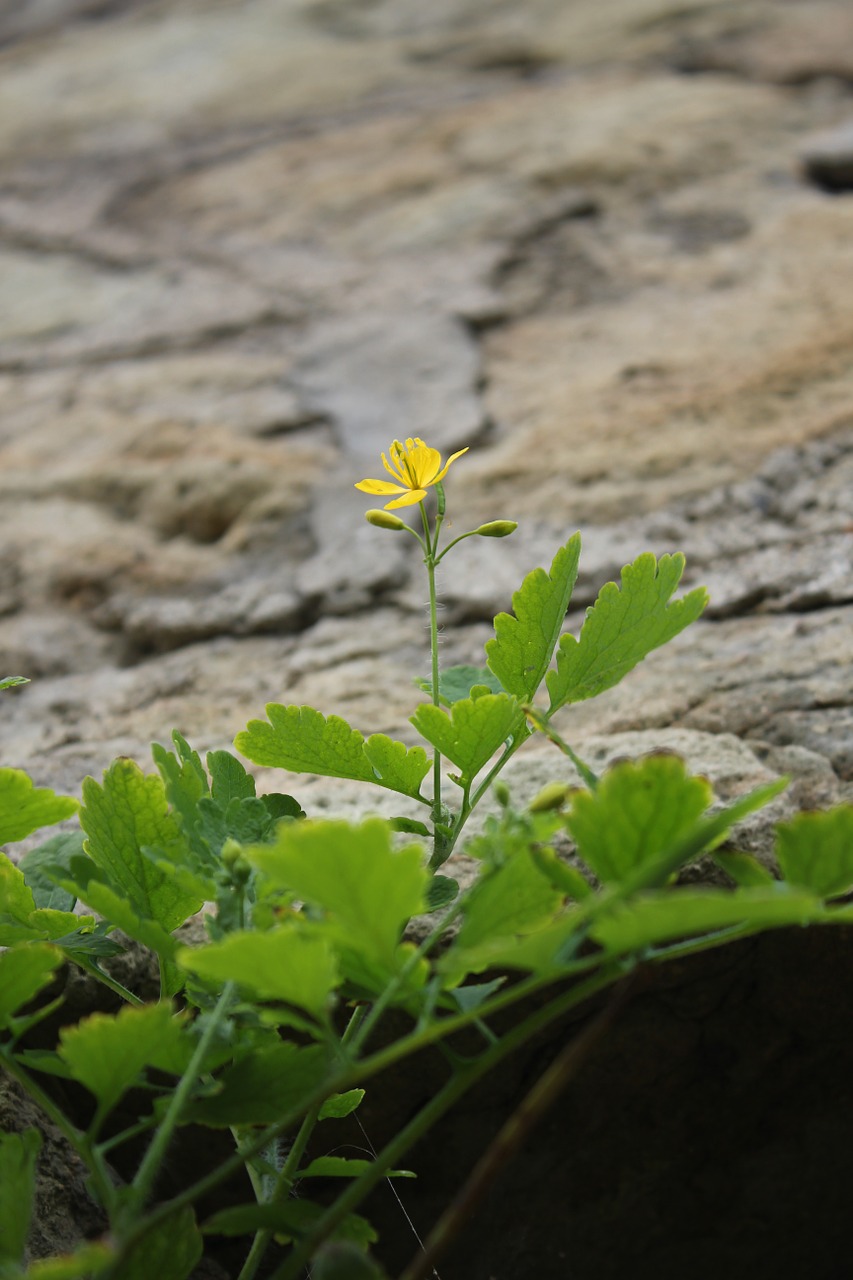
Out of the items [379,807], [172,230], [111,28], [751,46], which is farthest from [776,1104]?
[111,28]

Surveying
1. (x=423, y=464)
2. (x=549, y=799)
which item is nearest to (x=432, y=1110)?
(x=549, y=799)

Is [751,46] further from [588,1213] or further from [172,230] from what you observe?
[588,1213]

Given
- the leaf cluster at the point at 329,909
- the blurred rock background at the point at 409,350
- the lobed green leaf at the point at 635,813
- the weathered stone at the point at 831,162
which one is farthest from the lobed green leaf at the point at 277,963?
the weathered stone at the point at 831,162

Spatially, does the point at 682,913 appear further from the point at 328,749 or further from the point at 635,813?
the point at 328,749

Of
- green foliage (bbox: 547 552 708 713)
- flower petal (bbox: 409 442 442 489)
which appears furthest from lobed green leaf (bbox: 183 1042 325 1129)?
flower petal (bbox: 409 442 442 489)

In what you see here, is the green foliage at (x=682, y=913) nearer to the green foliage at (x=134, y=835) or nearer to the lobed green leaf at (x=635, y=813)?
the lobed green leaf at (x=635, y=813)

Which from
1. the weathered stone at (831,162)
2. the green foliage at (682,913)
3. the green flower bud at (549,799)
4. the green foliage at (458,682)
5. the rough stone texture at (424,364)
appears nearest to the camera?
the green foliage at (682,913)
